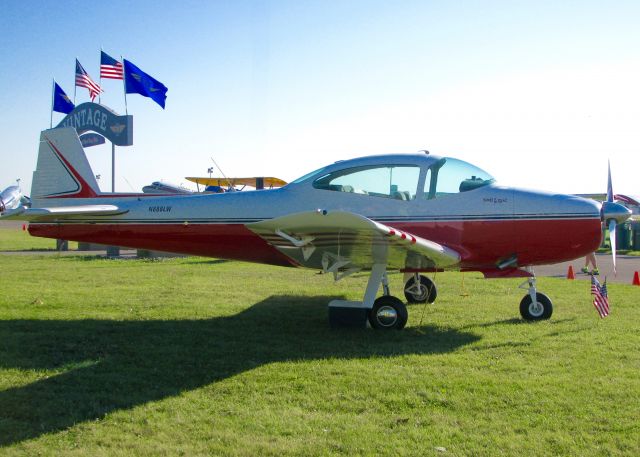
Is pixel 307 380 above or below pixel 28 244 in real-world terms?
below

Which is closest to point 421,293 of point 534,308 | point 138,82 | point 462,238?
point 534,308

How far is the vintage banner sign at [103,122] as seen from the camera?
23.8m

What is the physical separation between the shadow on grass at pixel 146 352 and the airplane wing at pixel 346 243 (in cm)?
92

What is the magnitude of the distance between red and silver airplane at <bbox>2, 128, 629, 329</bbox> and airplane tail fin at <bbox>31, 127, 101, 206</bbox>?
25.9 inches

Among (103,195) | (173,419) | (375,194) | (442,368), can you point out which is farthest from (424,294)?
(173,419)

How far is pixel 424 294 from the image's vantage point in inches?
385

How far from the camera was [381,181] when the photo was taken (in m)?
7.82

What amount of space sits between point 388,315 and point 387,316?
20 millimetres

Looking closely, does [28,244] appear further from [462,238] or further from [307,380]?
[307,380]

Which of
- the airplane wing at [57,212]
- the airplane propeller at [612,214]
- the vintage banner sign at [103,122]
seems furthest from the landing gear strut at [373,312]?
the vintage banner sign at [103,122]

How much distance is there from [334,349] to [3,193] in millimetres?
48573

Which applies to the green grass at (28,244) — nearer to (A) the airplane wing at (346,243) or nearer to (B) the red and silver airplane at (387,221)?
(B) the red and silver airplane at (387,221)

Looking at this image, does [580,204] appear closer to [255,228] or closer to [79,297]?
[255,228]

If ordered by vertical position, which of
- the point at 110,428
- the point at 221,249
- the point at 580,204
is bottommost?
the point at 110,428
